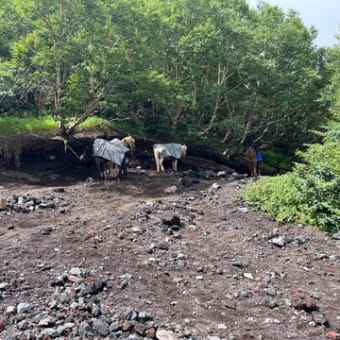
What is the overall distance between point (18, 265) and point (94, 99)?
8447 mm

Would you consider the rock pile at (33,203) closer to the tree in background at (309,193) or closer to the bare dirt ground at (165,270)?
the bare dirt ground at (165,270)

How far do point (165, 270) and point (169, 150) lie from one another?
8656 millimetres

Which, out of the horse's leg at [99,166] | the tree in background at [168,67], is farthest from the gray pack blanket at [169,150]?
the horse's leg at [99,166]

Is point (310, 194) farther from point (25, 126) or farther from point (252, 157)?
point (25, 126)

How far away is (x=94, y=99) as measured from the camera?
13.6 m

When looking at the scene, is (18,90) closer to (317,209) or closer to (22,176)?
(22,176)

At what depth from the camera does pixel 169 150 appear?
47.8 ft

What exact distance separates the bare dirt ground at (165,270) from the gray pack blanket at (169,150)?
446 centimetres

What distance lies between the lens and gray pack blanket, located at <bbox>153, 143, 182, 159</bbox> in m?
14.5

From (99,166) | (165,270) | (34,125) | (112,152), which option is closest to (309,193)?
(165,270)

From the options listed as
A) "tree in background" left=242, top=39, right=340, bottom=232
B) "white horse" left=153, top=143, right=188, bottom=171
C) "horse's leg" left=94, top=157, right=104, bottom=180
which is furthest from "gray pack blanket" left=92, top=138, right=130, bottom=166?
"tree in background" left=242, top=39, right=340, bottom=232

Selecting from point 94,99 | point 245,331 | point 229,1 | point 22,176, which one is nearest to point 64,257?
point 245,331

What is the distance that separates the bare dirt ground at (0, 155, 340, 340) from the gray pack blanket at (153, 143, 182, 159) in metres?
4.46

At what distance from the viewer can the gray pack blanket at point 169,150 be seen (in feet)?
47.4
